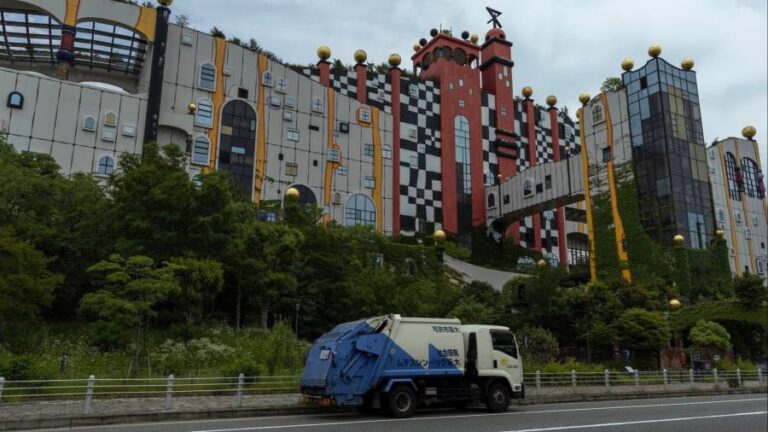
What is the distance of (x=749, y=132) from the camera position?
4766cm

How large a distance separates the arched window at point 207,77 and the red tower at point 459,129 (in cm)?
1925

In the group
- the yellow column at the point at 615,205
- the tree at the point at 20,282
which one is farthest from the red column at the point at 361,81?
the tree at the point at 20,282

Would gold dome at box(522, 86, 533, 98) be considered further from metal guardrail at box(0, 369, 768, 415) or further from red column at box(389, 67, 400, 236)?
metal guardrail at box(0, 369, 768, 415)

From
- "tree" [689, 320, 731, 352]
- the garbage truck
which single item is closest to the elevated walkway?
"tree" [689, 320, 731, 352]

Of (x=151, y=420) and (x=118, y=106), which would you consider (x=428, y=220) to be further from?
(x=151, y=420)

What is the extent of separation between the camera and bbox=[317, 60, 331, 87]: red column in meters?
45.6

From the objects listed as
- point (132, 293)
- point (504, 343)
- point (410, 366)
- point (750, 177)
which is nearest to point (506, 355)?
point (504, 343)

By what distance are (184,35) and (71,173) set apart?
1190 centimetres

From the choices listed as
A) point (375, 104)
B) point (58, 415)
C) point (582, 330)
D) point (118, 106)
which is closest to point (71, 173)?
point (118, 106)

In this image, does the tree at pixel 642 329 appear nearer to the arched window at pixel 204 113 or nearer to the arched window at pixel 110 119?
the arched window at pixel 204 113

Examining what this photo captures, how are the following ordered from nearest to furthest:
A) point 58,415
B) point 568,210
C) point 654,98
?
point 58,415
point 654,98
point 568,210

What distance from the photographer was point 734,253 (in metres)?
44.6

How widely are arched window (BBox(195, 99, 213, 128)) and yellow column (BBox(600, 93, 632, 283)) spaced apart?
2653cm

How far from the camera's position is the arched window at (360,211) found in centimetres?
4244
